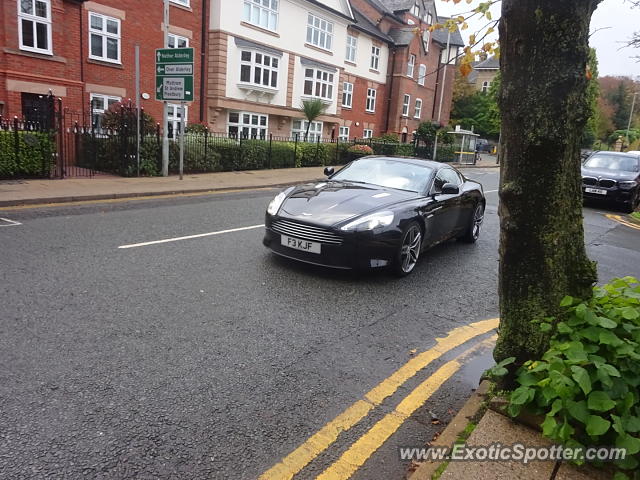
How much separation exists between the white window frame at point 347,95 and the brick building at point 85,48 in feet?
45.0

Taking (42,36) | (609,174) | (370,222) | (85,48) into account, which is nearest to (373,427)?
(370,222)

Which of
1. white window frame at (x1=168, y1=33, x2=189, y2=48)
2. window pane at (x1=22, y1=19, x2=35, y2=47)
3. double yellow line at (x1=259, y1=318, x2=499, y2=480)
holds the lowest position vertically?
double yellow line at (x1=259, y1=318, x2=499, y2=480)

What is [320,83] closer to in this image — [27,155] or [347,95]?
[347,95]

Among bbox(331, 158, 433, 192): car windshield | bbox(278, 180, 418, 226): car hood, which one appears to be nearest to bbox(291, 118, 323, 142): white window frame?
bbox(331, 158, 433, 192): car windshield

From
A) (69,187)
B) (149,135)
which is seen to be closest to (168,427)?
(69,187)

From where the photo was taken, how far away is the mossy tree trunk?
2615 millimetres

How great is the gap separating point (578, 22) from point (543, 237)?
117 cm

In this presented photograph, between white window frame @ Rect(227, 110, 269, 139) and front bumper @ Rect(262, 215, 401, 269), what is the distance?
1976 centimetres

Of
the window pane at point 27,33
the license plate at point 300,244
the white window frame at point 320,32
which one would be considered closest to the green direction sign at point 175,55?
the window pane at point 27,33

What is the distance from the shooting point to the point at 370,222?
18.2ft

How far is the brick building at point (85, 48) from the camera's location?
15.4m

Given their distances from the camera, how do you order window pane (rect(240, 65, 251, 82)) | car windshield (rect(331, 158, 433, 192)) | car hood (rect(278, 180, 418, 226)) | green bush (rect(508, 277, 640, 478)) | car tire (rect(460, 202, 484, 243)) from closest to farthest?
green bush (rect(508, 277, 640, 478)), car hood (rect(278, 180, 418, 226)), car windshield (rect(331, 158, 433, 192)), car tire (rect(460, 202, 484, 243)), window pane (rect(240, 65, 251, 82))

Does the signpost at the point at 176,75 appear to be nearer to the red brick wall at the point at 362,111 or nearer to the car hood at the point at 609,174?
the car hood at the point at 609,174

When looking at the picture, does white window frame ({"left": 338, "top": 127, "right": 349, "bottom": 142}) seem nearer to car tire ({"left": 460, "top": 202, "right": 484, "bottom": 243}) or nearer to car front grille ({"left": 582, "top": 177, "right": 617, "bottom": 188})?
car front grille ({"left": 582, "top": 177, "right": 617, "bottom": 188})
